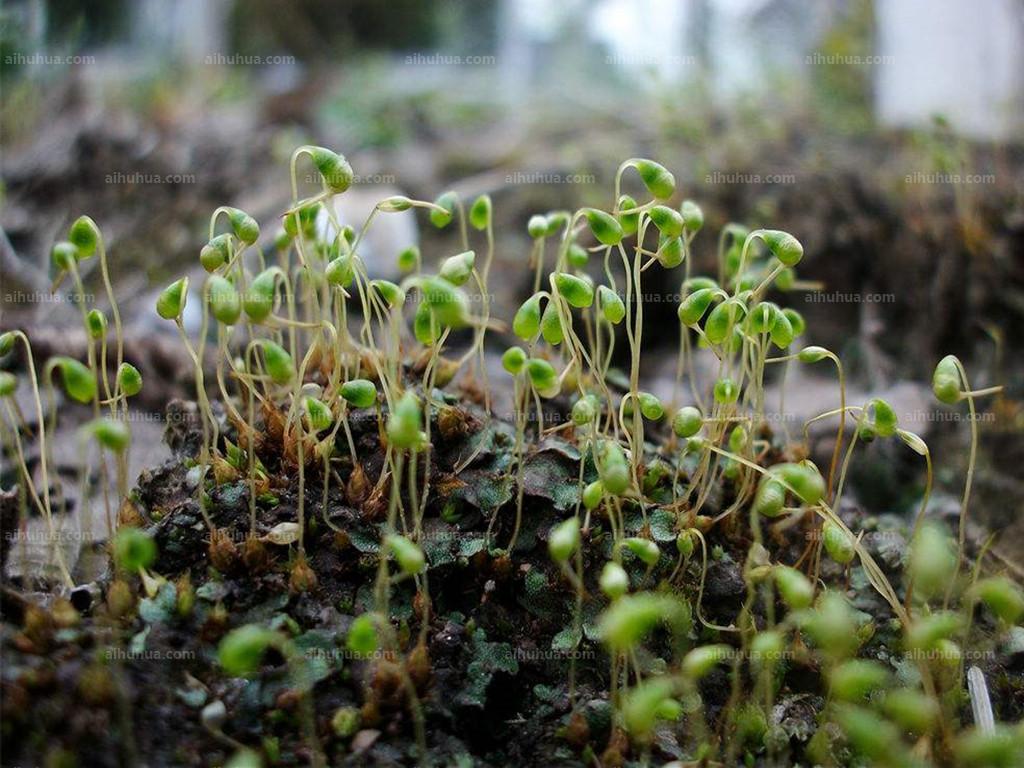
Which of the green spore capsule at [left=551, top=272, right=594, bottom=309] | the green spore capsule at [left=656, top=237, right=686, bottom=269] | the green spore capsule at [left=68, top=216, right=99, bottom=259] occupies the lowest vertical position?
the green spore capsule at [left=551, top=272, right=594, bottom=309]

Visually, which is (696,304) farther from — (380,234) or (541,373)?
(380,234)

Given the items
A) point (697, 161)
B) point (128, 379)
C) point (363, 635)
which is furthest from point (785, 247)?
point (697, 161)

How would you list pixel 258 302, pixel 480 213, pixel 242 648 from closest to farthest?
pixel 242 648 → pixel 258 302 → pixel 480 213

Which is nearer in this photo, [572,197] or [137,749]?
[137,749]

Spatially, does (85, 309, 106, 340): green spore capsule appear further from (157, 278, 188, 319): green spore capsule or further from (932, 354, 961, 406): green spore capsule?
(932, 354, 961, 406): green spore capsule

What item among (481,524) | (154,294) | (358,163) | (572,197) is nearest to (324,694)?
(481,524)

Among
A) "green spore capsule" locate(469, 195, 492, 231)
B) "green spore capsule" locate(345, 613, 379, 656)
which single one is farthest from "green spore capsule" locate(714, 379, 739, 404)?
"green spore capsule" locate(345, 613, 379, 656)

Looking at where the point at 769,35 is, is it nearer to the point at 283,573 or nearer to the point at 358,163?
the point at 358,163
